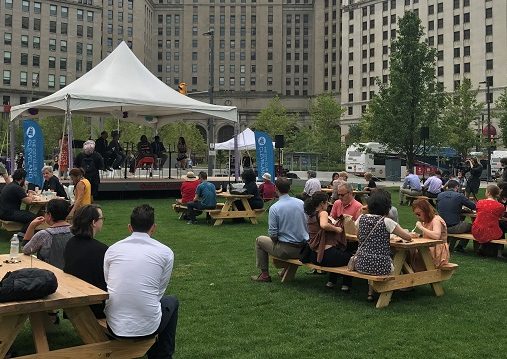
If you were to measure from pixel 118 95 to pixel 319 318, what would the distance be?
562 inches

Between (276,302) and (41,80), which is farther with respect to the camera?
(41,80)

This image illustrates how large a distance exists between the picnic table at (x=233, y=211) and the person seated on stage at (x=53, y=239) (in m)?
8.00

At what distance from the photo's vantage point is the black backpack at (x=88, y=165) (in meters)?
14.8

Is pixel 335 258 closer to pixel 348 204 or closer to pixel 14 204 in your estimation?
pixel 348 204

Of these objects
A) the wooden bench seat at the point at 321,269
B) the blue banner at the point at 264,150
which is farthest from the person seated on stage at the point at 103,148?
the wooden bench seat at the point at 321,269

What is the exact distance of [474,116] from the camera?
53.1 m

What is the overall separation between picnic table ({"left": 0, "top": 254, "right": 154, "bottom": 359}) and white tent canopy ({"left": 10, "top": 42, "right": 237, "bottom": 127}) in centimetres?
1415

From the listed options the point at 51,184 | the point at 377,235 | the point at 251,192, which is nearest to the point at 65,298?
the point at 377,235

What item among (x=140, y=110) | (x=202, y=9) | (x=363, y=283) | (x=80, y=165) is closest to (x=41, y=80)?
(x=202, y=9)

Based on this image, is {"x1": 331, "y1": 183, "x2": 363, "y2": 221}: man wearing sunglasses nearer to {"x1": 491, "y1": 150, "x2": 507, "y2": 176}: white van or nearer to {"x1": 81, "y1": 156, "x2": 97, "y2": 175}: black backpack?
{"x1": 81, "y1": 156, "x2": 97, "y2": 175}: black backpack

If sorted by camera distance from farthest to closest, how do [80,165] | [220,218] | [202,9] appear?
[202,9], [80,165], [220,218]

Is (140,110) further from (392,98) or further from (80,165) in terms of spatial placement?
(392,98)

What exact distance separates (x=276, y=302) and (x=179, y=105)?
545 inches

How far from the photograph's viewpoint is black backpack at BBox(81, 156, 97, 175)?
1477 centimetres
